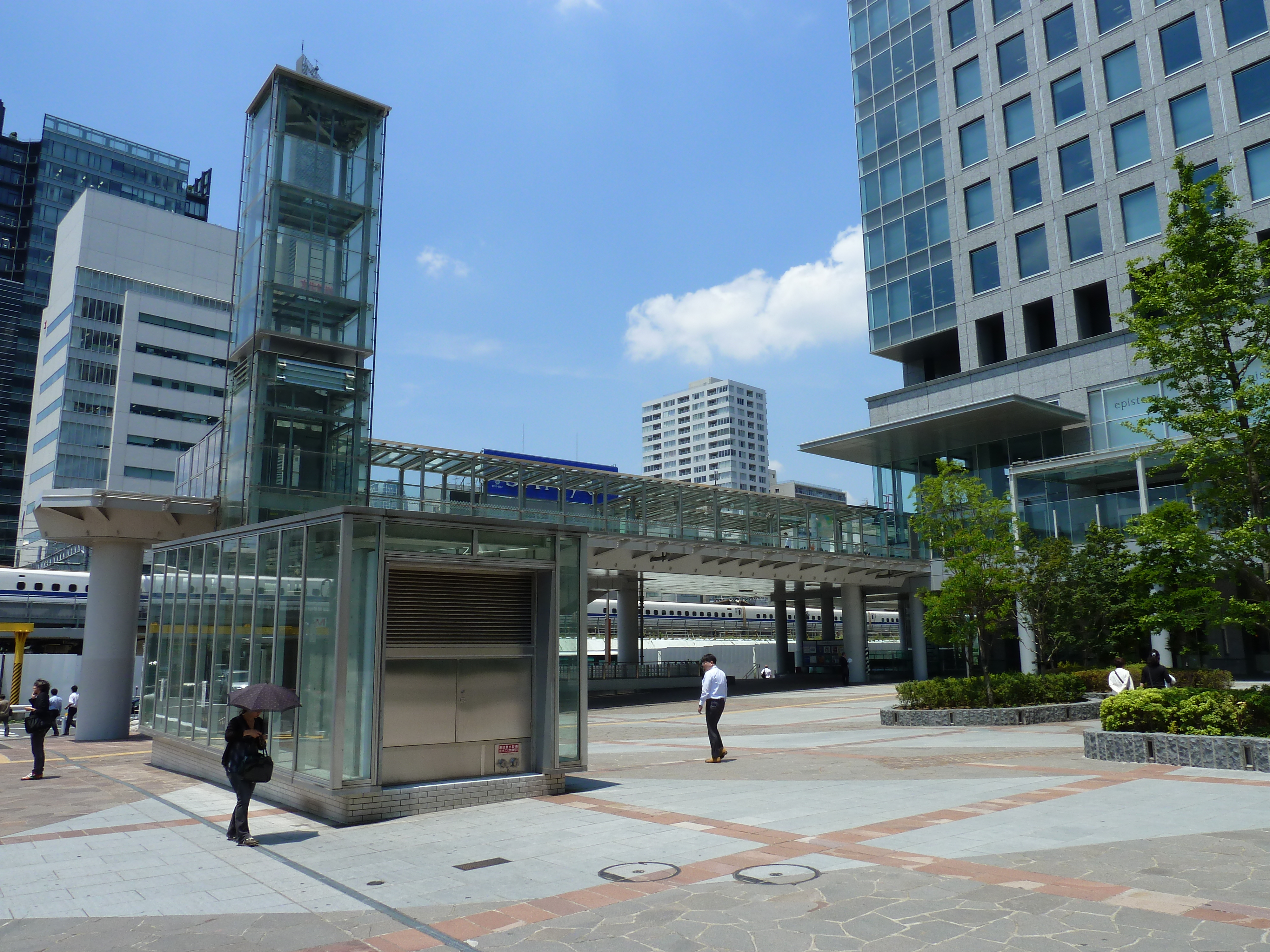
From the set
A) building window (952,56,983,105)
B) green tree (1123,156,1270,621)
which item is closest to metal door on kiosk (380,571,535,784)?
green tree (1123,156,1270,621)

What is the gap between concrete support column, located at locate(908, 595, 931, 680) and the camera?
44.4 m

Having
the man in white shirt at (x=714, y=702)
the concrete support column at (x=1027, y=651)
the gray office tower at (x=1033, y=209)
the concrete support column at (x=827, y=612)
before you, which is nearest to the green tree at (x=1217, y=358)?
the man in white shirt at (x=714, y=702)

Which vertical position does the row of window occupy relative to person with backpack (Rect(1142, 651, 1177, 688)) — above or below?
above

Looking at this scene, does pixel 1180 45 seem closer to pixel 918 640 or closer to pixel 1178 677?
pixel 1178 677

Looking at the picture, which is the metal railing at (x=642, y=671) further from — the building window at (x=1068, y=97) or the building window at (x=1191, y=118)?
the building window at (x=1191, y=118)

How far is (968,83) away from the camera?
43.2m

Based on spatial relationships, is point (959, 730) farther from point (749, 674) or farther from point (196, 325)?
point (196, 325)

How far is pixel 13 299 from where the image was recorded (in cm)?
11931

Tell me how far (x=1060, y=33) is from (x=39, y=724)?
43.8m

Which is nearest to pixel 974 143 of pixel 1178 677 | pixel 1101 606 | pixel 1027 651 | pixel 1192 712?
pixel 1027 651

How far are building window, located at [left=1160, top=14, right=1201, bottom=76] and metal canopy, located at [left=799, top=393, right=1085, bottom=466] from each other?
1367 centimetres

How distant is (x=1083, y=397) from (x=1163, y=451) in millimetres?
22576

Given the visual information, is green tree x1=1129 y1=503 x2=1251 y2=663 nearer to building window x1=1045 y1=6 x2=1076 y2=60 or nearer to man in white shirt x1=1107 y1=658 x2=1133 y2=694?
man in white shirt x1=1107 y1=658 x2=1133 y2=694

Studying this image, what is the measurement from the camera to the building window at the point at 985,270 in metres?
40.6
